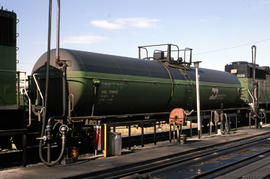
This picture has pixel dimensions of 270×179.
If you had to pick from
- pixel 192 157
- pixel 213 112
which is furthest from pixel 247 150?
pixel 213 112

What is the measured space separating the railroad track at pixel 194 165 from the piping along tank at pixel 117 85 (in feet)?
10.6

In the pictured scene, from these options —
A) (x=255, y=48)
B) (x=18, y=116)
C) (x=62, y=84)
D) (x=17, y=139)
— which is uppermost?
(x=255, y=48)

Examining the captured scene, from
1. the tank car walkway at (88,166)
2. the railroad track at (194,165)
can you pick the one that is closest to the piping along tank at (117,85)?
the tank car walkway at (88,166)

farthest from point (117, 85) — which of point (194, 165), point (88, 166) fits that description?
point (194, 165)

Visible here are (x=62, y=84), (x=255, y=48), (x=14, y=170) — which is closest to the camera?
(x=14, y=170)

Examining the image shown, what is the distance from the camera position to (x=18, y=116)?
1144 cm

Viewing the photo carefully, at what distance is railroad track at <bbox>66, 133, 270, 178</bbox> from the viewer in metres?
10.8

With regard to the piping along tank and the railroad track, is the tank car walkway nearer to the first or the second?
the railroad track

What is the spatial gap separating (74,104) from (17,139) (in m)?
2.50

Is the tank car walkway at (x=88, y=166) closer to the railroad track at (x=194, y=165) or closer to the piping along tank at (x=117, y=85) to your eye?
the railroad track at (x=194, y=165)

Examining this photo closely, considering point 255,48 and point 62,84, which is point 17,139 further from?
point 255,48

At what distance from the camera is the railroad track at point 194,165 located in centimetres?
1078

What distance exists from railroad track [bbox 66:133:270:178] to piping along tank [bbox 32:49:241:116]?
3229 millimetres

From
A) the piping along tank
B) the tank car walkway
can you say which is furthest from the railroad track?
the piping along tank
